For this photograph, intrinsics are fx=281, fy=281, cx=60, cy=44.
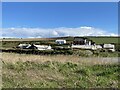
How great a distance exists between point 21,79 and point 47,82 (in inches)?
45.2

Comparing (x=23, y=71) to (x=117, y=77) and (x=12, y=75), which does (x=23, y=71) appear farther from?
(x=117, y=77)

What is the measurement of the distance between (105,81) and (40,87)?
9.77 feet

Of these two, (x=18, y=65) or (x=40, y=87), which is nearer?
(x=40, y=87)

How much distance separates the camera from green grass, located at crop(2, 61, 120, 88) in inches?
444

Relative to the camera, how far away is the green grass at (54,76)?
11.3 meters

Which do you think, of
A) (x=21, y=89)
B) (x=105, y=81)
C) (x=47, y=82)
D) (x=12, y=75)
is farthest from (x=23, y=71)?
(x=105, y=81)

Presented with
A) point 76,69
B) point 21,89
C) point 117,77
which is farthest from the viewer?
point 76,69

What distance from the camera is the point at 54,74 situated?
1293 cm

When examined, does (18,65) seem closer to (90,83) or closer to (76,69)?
(76,69)

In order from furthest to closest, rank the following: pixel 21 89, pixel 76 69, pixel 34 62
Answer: pixel 34 62, pixel 76 69, pixel 21 89

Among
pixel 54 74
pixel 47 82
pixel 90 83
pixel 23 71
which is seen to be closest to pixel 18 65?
pixel 23 71

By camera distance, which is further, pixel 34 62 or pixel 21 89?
pixel 34 62

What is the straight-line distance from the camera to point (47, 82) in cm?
1155

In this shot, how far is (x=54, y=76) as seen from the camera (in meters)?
12.5
